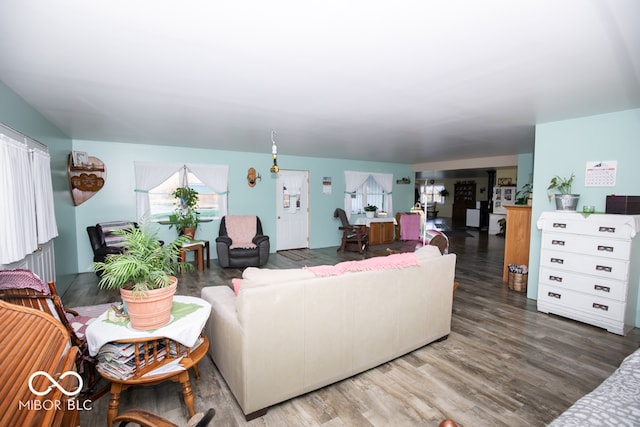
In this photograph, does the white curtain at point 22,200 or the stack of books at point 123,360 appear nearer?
the stack of books at point 123,360

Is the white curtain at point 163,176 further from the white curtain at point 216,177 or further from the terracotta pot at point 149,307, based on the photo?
the terracotta pot at point 149,307

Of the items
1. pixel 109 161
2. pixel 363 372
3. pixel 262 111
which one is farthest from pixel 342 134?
pixel 109 161

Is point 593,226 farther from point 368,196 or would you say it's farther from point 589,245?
point 368,196

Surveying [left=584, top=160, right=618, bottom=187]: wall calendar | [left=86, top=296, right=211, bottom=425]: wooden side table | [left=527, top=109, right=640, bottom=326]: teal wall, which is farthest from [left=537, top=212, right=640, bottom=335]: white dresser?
[left=86, top=296, right=211, bottom=425]: wooden side table

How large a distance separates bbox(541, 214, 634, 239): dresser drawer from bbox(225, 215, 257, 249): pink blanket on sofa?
15.9ft

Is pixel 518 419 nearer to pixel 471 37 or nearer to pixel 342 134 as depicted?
pixel 471 37

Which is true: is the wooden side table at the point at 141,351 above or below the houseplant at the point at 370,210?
below

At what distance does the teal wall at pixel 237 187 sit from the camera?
5.34m

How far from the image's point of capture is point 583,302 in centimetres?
328

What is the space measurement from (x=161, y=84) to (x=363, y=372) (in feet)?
9.63

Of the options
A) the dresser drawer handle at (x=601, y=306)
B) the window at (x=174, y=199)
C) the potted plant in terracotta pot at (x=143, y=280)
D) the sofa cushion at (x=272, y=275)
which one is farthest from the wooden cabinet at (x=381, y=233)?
the potted plant in terracotta pot at (x=143, y=280)

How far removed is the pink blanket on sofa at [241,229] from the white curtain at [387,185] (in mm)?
4155

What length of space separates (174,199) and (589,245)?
6.57 m

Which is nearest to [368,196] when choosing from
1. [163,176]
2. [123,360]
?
[163,176]
